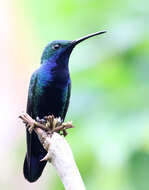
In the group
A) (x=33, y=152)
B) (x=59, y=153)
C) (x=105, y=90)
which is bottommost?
(x=33, y=152)

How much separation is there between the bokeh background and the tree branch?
1376 millimetres

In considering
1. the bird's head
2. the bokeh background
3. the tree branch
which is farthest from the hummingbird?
the tree branch

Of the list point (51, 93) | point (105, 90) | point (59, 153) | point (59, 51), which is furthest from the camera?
point (105, 90)

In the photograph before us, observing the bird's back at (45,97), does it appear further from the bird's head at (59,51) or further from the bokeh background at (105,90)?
the bokeh background at (105,90)

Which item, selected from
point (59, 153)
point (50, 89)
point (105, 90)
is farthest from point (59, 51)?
point (59, 153)

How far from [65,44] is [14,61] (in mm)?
3918

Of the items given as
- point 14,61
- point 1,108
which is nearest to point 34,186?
point 1,108

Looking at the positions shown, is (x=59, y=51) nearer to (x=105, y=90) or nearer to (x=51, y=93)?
(x=51, y=93)

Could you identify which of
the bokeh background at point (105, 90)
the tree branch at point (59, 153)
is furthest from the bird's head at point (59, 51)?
the tree branch at point (59, 153)

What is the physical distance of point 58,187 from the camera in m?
4.51

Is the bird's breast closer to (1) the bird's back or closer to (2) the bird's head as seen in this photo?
(1) the bird's back

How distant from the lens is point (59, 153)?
2412 millimetres

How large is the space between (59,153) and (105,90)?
2464mm

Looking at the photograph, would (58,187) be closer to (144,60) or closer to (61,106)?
(61,106)
